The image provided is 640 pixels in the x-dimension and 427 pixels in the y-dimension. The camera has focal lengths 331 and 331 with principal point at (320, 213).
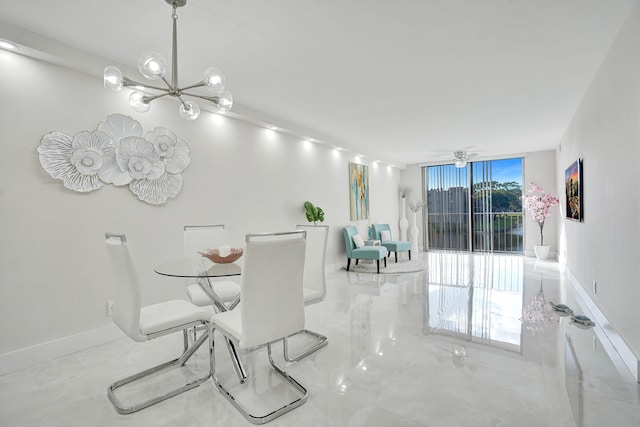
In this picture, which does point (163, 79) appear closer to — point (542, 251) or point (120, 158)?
point (120, 158)

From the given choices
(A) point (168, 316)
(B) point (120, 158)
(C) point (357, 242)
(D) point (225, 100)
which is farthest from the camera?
(C) point (357, 242)

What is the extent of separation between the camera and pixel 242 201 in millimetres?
4543

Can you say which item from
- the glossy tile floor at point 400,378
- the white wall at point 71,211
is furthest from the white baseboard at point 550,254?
the white wall at point 71,211

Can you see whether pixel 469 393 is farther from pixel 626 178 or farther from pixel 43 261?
pixel 43 261

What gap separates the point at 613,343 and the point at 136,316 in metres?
3.72

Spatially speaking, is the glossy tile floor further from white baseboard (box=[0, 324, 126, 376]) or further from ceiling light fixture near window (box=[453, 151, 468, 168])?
ceiling light fixture near window (box=[453, 151, 468, 168])

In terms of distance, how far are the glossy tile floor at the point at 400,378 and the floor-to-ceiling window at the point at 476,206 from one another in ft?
18.1

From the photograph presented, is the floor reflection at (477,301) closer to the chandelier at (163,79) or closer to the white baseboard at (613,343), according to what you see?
the white baseboard at (613,343)

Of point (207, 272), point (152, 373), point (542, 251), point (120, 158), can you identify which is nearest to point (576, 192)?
point (542, 251)

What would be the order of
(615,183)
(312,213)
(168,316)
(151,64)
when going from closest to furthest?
1. (151,64)
2. (168,316)
3. (615,183)
4. (312,213)

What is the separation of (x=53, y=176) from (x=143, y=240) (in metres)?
0.95

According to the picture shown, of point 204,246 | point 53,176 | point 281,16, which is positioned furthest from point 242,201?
point 281,16

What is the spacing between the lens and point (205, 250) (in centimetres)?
303

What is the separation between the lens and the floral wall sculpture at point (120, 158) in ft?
9.33
